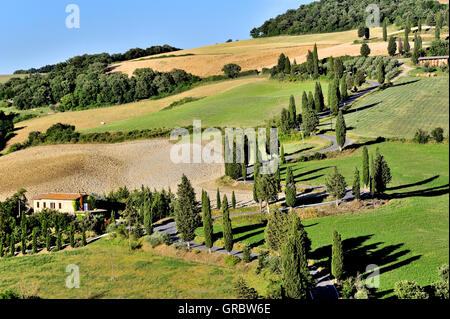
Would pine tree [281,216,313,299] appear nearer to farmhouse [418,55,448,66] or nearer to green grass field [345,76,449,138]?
green grass field [345,76,449,138]

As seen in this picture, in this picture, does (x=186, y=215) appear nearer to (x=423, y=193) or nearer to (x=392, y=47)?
(x=423, y=193)

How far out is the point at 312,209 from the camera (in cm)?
4938

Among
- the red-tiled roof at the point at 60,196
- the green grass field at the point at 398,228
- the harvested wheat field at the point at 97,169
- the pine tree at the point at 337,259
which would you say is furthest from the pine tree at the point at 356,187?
the red-tiled roof at the point at 60,196

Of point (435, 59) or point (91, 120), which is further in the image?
point (91, 120)

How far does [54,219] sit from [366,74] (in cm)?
7840

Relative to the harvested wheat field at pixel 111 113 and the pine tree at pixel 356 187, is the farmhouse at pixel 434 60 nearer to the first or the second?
the harvested wheat field at pixel 111 113

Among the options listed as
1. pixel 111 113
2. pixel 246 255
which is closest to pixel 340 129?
pixel 246 255

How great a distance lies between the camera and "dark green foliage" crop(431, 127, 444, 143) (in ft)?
190

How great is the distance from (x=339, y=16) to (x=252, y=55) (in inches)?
1622

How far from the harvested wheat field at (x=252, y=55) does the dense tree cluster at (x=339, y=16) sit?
25.7ft

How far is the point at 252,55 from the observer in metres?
146

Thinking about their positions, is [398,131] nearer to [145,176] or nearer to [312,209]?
[312,209]

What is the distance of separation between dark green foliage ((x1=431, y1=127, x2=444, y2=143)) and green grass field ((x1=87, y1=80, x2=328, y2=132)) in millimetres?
38643
